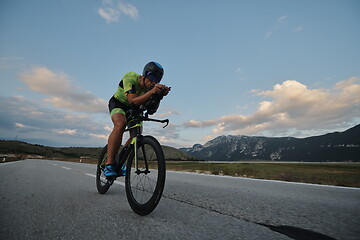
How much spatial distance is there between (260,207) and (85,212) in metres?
1.99

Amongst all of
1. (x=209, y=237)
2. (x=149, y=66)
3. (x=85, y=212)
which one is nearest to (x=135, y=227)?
(x=209, y=237)

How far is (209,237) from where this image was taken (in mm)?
1411

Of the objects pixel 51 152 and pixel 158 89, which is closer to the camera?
pixel 158 89

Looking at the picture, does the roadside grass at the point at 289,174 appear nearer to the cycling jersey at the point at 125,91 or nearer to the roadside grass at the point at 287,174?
the roadside grass at the point at 287,174

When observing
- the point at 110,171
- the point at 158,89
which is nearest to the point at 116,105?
the point at 110,171

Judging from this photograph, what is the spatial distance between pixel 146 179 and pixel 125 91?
1.25 metres

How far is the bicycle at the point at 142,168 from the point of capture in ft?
6.73

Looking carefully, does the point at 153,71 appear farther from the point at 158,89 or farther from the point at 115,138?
the point at 115,138

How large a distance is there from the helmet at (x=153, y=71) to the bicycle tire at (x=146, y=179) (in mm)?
909

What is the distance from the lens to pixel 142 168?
2.66 metres

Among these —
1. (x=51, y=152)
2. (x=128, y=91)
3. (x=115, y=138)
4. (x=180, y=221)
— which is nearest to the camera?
(x=180, y=221)

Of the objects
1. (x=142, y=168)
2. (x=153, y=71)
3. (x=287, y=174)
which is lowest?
(x=287, y=174)

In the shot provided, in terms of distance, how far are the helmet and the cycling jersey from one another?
19cm

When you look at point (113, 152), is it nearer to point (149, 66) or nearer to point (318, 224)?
point (149, 66)
